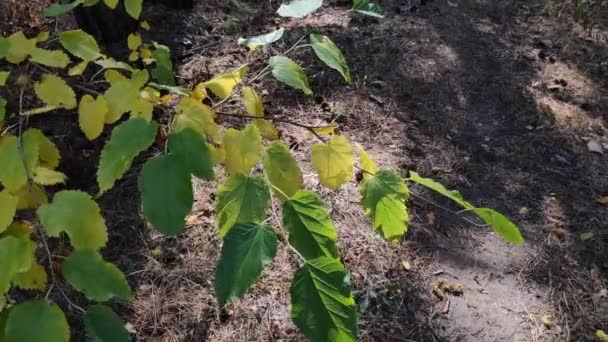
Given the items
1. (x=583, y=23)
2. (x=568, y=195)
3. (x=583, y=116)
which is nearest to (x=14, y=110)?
(x=568, y=195)

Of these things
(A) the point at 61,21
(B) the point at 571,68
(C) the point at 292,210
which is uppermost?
(C) the point at 292,210

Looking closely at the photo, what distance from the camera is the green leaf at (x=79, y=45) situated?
4.00 ft

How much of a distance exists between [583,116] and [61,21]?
12.6 feet

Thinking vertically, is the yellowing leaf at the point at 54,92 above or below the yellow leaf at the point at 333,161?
above

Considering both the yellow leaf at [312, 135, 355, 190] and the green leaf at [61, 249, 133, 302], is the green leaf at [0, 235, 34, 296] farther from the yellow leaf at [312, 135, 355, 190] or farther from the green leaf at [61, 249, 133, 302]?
the yellow leaf at [312, 135, 355, 190]

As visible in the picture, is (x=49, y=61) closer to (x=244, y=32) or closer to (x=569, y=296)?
(x=569, y=296)

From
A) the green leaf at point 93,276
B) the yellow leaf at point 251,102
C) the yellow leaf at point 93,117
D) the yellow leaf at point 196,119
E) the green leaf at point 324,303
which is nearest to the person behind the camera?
the green leaf at point 324,303

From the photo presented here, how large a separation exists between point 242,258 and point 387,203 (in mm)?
315

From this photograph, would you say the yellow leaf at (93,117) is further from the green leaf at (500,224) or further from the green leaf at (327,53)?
the green leaf at (500,224)

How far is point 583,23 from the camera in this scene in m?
4.74

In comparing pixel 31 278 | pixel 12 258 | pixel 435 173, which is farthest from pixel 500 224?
pixel 435 173

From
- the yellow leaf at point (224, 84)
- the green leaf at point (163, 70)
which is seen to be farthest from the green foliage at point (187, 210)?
the green leaf at point (163, 70)

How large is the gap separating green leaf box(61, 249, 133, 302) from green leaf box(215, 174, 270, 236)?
0.64 ft

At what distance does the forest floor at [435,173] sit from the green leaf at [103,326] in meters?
0.89
